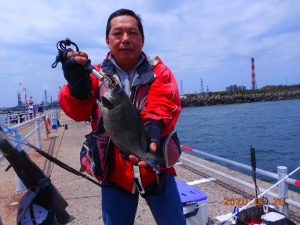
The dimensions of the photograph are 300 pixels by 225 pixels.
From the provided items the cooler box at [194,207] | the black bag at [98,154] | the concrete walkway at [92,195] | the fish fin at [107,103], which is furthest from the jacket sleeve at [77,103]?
the concrete walkway at [92,195]

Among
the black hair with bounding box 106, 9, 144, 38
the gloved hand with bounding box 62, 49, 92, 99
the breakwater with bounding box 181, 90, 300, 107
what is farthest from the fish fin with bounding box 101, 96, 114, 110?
the breakwater with bounding box 181, 90, 300, 107

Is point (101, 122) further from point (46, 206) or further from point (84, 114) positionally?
point (46, 206)

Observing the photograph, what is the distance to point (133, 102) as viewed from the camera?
2.53 metres

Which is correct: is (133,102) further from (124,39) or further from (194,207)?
(194,207)

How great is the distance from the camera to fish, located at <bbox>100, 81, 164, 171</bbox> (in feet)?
Result: 7.11

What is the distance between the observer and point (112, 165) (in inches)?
101

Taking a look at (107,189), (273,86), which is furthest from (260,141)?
(273,86)

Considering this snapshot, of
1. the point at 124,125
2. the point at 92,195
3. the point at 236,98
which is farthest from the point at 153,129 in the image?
the point at 236,98

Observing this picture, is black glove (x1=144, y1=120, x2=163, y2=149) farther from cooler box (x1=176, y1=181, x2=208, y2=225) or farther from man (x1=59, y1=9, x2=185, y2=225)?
cooler box (x1=176, y1=181, x2=208, y2=225)

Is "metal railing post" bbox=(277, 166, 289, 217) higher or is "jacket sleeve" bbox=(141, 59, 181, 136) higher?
"jacket sleeve" bbox=(141, 59, 181, 136)

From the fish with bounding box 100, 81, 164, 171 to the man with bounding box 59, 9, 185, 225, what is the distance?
10 centimetres

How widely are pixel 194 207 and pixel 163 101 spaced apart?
2.36 m

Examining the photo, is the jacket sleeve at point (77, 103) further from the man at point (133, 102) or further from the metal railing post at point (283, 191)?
the metal railing post at point (283, 191)

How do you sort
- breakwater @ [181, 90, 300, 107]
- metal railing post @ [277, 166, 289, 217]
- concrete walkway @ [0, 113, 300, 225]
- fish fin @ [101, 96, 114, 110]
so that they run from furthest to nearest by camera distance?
breakwater @ [181, 90, 300, 107], concrete walkway @ [0, 113, 300, 225], metal railing post @ [277, 166, 289, 217], fish fin @ [101, 96, 114, 110]
